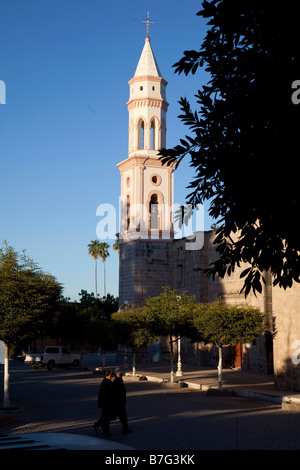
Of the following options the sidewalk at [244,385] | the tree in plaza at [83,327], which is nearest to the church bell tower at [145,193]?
the tree in plaza at [83,327]

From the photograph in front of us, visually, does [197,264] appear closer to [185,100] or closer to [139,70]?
[139,70]

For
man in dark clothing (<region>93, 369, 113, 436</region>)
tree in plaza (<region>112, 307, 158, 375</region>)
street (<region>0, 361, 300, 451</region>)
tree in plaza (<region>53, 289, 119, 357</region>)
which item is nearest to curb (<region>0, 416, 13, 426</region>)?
street (<region>0, 361, 300, 451</region>)

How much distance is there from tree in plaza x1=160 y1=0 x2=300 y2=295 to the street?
4.41 metres

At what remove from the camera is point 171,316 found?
90.2 ft

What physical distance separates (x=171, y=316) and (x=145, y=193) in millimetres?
21103

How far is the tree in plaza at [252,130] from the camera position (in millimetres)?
6801

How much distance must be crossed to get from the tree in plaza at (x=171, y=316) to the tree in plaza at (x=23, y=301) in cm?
894

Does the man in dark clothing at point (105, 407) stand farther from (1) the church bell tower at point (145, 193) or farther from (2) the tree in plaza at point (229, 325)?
(1) the church bell tower at point (145, 193)

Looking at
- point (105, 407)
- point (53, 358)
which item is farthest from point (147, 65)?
point (105, 407)

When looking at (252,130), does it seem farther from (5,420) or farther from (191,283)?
(191,283)

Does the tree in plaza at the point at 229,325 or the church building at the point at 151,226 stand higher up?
the church building at the point at 151,226

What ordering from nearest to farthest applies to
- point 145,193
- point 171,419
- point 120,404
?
1. point 120,404
2. point 171,419
3. point 145,193

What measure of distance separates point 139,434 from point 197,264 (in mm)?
29840
